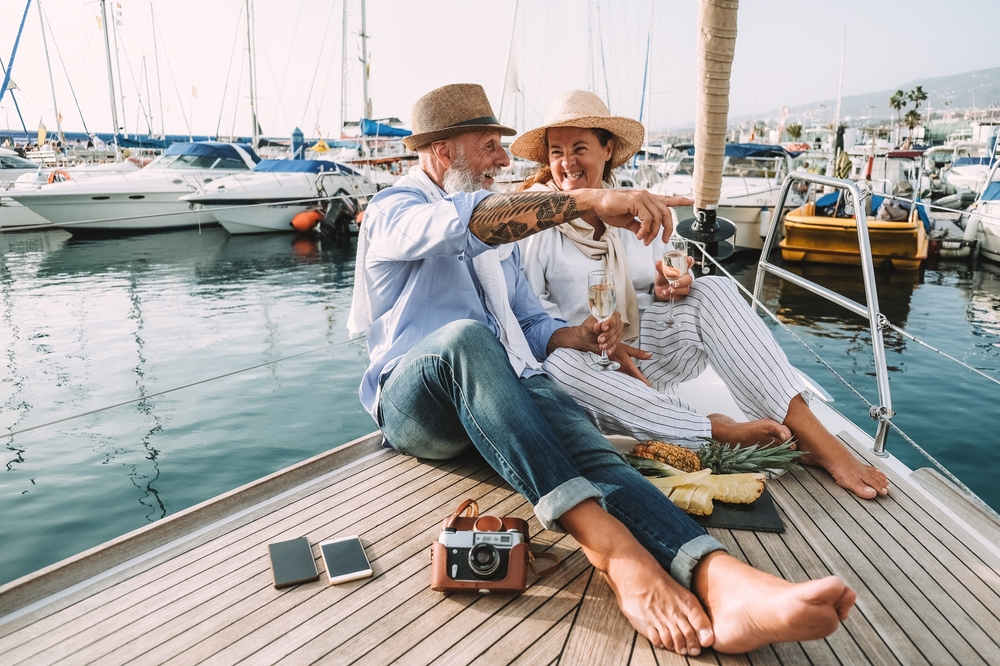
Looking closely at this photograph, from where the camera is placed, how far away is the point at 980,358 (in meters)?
7.83

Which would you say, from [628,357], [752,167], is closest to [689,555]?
[628,357]

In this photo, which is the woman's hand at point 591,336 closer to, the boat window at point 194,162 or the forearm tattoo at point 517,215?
the forearm tattoo at point 517,215

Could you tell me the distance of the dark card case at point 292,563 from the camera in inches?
67.1

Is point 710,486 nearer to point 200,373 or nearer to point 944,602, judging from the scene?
point 944,602

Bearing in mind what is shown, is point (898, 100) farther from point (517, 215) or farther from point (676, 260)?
point (517, 215)

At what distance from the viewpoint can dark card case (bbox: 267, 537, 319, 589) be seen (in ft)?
5.59

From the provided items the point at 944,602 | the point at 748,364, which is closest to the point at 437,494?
the point at 748,364

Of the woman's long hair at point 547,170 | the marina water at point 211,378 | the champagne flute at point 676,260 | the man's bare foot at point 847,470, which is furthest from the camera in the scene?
the marina water at point 211,378

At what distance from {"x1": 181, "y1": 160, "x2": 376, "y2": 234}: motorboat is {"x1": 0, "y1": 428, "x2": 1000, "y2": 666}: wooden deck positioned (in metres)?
16.0

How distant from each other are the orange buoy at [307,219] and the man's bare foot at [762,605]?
17820mm

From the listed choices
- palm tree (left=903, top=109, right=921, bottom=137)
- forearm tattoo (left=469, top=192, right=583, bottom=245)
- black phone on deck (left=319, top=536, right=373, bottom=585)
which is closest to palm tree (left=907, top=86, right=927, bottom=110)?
palm tree (left=903, top=109, right=921, bottom=137)

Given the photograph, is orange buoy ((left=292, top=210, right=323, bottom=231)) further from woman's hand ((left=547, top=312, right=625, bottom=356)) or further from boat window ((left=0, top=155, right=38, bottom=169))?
woman's hand ((left=547, top=312, right=625, bottom=356))

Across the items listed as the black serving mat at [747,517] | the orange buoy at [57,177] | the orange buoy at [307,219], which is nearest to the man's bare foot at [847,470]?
the black serving mat at [747,517]

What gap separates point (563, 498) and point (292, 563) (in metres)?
0.71
